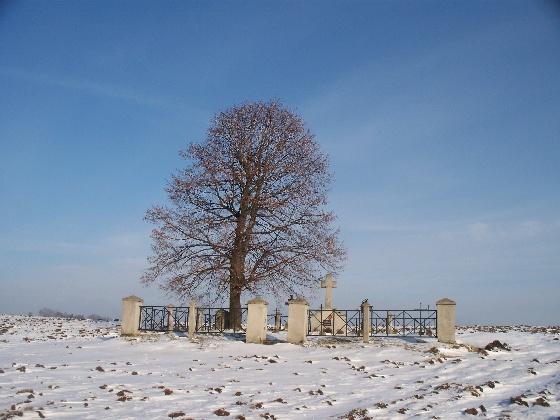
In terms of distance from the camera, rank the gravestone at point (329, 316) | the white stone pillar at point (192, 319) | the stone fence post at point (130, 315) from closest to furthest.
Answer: the white stone pillar at point (192, 319) → the stone fence post at point (130, 315) → the gravestone at point (329, 316)

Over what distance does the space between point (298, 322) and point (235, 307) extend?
467 cm

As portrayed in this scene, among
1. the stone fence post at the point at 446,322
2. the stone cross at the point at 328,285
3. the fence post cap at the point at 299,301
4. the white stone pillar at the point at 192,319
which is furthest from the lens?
the stone cross at the point at 328,285

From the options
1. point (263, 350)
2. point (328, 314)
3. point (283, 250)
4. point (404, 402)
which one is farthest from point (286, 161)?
point (404, 402)

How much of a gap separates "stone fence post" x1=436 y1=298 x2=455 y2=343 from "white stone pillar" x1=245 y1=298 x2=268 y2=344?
6939 millimetres

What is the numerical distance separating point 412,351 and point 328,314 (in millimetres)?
8609

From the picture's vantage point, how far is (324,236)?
79.8 ft

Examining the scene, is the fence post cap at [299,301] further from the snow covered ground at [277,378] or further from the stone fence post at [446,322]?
the stone fence post at [446,322]

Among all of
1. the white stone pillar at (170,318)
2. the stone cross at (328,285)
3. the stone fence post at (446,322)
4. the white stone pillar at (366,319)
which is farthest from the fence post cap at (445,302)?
the white stone pillar at (170,318)

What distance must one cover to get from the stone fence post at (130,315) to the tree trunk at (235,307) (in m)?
4.24

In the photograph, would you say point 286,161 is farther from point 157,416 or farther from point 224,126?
point 157,416

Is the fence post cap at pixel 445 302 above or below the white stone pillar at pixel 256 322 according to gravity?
above

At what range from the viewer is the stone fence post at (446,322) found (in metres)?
19.6

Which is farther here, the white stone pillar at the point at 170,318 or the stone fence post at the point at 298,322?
the white stone pillar at the point at 170,318

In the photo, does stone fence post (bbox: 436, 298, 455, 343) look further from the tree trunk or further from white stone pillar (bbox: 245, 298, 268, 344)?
the tree trunk
